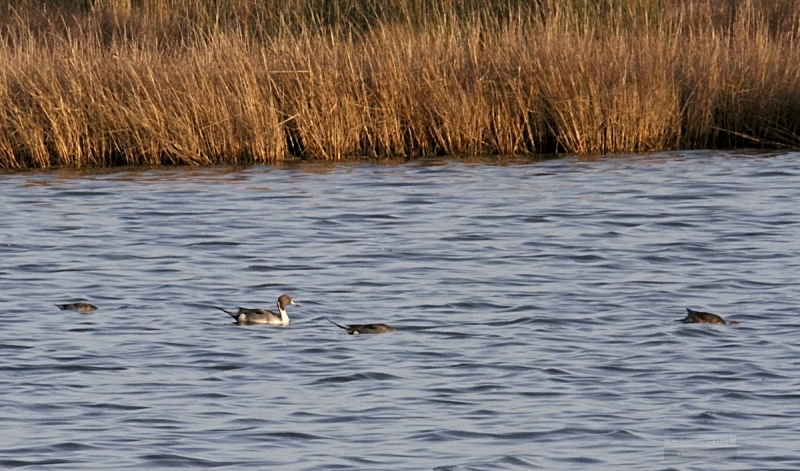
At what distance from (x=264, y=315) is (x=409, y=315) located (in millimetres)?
932

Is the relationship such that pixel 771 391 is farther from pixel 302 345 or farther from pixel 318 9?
pixel 318 9

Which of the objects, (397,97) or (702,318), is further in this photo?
(397,97)

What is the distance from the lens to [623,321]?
8883mm

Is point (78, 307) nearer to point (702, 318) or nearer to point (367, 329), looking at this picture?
point (367, 329)

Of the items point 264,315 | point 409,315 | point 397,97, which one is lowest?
point 409,315

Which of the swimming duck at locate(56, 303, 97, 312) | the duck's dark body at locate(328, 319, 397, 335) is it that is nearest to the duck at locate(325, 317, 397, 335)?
the duck's dark body at locate(328, 319, 397, 335)

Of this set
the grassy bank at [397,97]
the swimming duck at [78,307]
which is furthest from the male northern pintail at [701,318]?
the grassy bank at [397,97]

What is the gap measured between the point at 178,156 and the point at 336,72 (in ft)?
5.84

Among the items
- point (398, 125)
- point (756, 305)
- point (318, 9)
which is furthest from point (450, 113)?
point (756, 305)

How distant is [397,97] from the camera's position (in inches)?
587

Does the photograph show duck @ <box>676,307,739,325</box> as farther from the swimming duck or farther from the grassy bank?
the grassy bank

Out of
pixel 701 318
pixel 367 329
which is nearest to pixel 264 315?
pixel 367 329

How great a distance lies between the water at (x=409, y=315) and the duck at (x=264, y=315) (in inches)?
2.1

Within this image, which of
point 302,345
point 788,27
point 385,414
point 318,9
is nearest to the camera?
point 385,414
